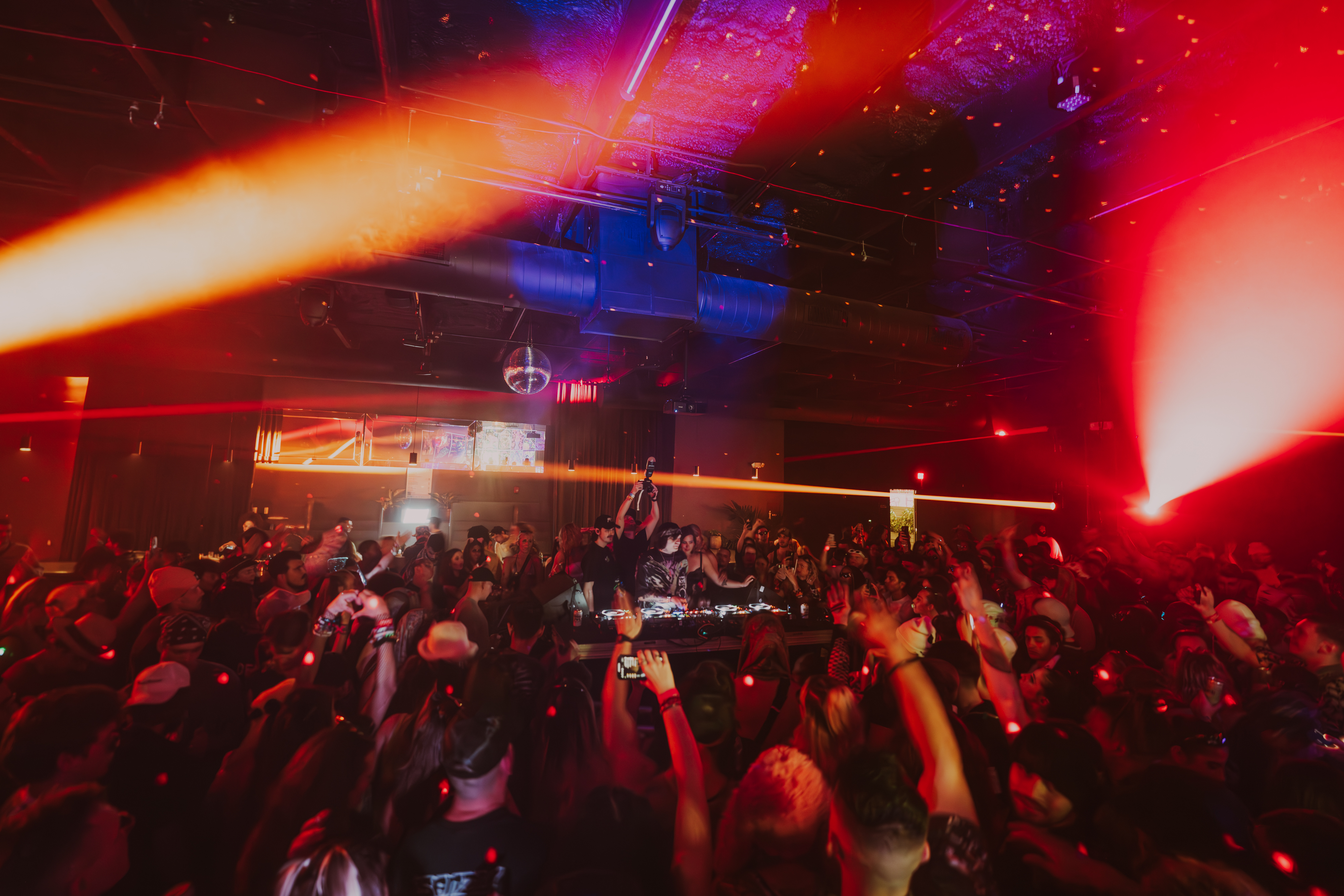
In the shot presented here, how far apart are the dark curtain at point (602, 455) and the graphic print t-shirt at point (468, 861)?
746 cm

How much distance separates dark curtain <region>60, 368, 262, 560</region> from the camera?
656 centimetres

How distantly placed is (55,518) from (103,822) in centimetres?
761

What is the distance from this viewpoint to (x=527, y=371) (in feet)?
15.3

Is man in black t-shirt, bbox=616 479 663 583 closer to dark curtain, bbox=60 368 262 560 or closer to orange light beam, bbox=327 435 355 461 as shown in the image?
orange light beam, bbox=327 435 355 461

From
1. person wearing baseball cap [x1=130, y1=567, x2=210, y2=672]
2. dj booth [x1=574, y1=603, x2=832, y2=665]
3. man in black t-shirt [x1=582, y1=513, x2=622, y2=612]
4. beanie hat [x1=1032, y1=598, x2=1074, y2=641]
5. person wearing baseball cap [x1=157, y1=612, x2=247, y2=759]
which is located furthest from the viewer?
man in black t-shirt [x1=582, y1=513, x2=622, y2=612]

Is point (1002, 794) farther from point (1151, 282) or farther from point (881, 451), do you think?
point (881, 451)

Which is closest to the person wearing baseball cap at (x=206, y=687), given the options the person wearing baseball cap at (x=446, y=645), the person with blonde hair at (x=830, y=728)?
the person wearing baseball cap at (x=446, y=645)

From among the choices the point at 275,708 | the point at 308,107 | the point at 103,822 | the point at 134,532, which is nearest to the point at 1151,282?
the point at 308,107

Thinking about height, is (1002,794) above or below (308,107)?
below

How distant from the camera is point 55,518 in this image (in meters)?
6.44

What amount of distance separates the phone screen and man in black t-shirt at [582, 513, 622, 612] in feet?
7.81

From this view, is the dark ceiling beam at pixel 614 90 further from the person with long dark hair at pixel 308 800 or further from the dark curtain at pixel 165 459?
the dark curtain at pixel 165 459

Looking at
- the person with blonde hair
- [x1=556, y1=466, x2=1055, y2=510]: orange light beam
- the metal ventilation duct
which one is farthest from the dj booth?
[x1=556, y1=466, x2=1055, y2=510]: orange light beam

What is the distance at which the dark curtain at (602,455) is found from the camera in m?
8.97
